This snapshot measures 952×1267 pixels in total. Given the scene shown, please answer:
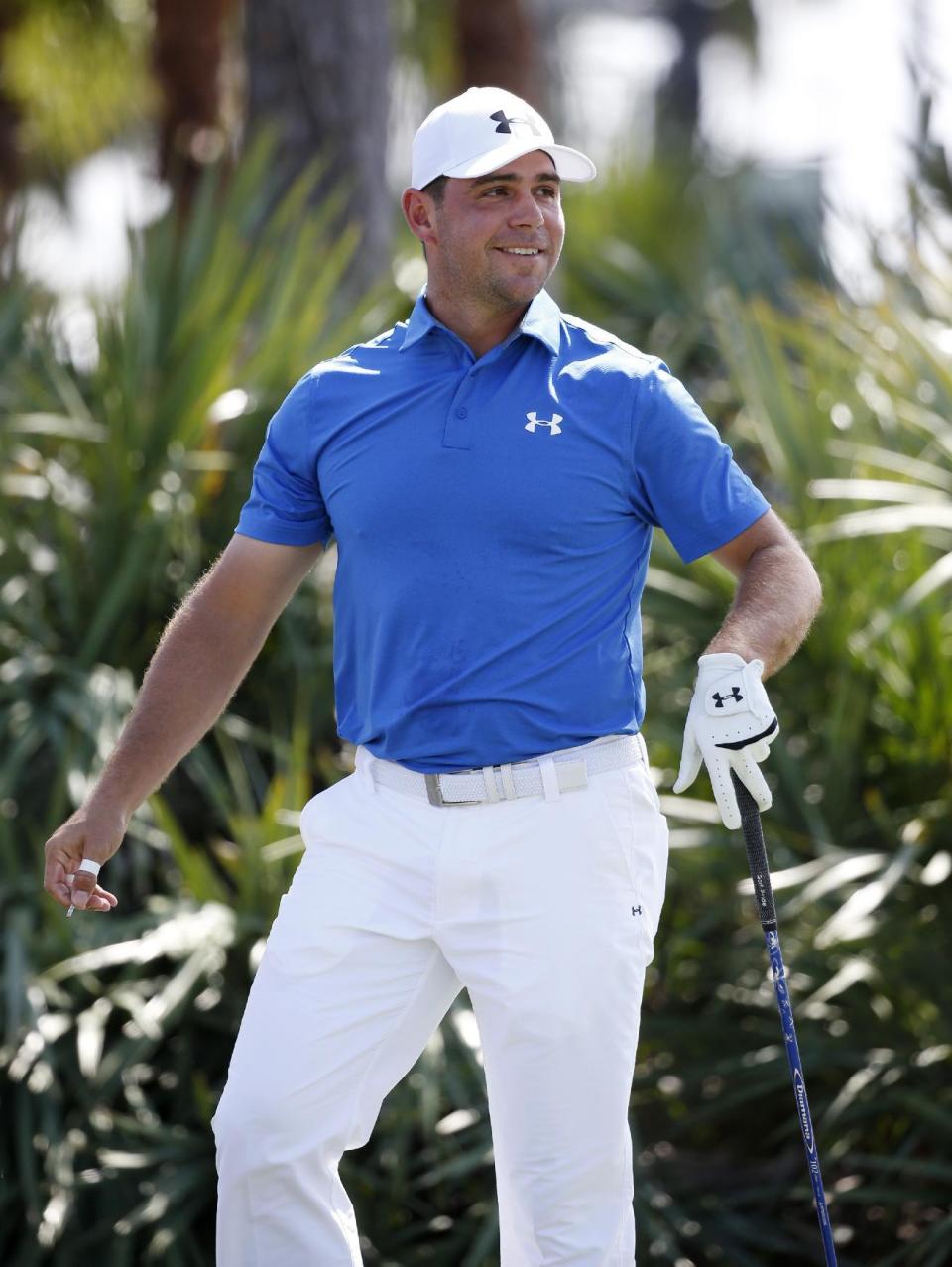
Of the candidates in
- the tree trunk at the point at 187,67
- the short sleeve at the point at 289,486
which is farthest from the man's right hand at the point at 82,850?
the tree trunk at the point at 187,67

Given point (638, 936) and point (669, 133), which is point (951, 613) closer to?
point (638, 936)

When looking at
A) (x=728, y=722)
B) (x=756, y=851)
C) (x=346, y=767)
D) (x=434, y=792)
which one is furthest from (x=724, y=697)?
(x=346, y=767)

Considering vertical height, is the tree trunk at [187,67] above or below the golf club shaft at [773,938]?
above

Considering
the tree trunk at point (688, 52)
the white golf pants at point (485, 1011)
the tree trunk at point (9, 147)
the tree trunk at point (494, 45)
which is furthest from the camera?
the tree trunk at point (688, 52)

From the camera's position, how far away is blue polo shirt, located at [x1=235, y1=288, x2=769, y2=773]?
3488mm

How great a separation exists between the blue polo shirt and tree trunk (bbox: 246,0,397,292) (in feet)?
16.6

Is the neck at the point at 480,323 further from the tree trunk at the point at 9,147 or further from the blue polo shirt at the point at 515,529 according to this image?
the tree trunk at the point at 9,147

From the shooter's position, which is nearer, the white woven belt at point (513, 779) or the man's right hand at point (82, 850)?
the white woven belt at point (513, 779)

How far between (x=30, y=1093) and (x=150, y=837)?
2.90 feet

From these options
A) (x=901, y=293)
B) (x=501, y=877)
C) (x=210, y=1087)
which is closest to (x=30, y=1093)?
(x=210, y=1087)

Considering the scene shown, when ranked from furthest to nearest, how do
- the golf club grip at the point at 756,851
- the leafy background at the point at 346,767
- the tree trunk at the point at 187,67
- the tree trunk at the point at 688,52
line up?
the tree trunk at the point at 688,52
the tree trunk at the point at 187,67
the leafy background at the point at 346,767
the golf club grip at the point at 756,851

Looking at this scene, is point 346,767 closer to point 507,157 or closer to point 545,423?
point 545,423

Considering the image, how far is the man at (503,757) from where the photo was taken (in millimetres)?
3439

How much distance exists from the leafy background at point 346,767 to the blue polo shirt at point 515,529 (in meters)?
1.72
